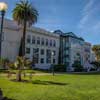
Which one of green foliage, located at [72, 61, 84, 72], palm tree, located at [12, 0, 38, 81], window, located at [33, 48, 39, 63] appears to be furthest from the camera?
green foliage, located at [72, 61, 84, 72]

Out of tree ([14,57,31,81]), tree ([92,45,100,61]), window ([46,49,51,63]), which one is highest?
tree ([92,45,100,61])

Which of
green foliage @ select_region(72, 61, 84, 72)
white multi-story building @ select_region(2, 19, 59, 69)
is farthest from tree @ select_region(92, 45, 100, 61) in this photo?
white multi-story building @ select_region(2, 19, 59, 69)

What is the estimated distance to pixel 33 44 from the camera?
6291 centimetres

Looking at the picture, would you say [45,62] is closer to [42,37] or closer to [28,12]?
[42,37]

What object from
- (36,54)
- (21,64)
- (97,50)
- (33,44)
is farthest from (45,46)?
(21,64)

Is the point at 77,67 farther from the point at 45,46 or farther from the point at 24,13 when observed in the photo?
the point at 24,13

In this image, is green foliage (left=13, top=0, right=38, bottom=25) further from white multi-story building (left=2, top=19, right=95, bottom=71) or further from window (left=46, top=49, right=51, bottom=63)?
window (left=46, top=49, right=51, bottom=63)

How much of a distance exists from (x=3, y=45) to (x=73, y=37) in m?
24.3

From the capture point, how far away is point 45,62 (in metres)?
66.1

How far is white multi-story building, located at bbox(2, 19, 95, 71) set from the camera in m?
58.5

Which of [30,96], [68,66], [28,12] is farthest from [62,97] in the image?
[68,66]

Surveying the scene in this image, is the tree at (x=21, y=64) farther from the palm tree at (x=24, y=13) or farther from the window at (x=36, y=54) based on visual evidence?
the window at (x=36, y=54)

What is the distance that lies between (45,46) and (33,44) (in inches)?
173

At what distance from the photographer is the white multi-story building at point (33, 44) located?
58028 millimetres
